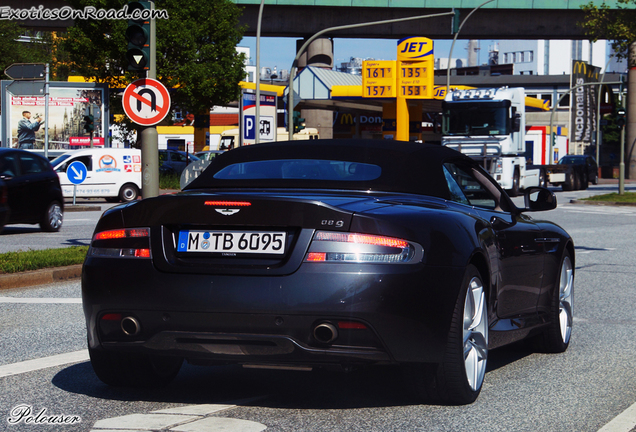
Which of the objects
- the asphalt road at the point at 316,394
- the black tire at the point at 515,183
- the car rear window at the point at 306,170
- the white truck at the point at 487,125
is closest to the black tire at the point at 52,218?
the asphalt road at the point at 316,394

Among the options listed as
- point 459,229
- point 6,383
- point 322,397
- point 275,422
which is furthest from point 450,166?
point 6,383

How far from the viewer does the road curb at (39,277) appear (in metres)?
9.63

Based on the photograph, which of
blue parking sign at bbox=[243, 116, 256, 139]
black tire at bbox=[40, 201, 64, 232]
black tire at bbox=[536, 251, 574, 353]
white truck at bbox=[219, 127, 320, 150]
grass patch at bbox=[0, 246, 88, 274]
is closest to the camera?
black tire at bbox=[536, 251, 574, 353]

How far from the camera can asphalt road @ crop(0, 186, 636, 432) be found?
4.25m

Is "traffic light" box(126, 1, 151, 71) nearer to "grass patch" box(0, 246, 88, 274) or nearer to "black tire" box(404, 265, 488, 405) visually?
"grass patch" box(0, 246, 88, 274)

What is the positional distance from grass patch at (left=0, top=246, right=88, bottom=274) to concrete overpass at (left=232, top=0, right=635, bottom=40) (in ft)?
125

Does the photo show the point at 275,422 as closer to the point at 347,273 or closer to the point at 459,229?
the point at 347,273

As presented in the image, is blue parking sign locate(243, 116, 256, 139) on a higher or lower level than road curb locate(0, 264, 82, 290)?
higher

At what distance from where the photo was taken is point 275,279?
4.09m

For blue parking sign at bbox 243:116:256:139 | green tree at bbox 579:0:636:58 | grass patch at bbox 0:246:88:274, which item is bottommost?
grass patch at bbox 0:246:88:274

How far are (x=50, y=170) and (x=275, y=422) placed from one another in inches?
545

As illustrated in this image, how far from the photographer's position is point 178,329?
4207 mm
